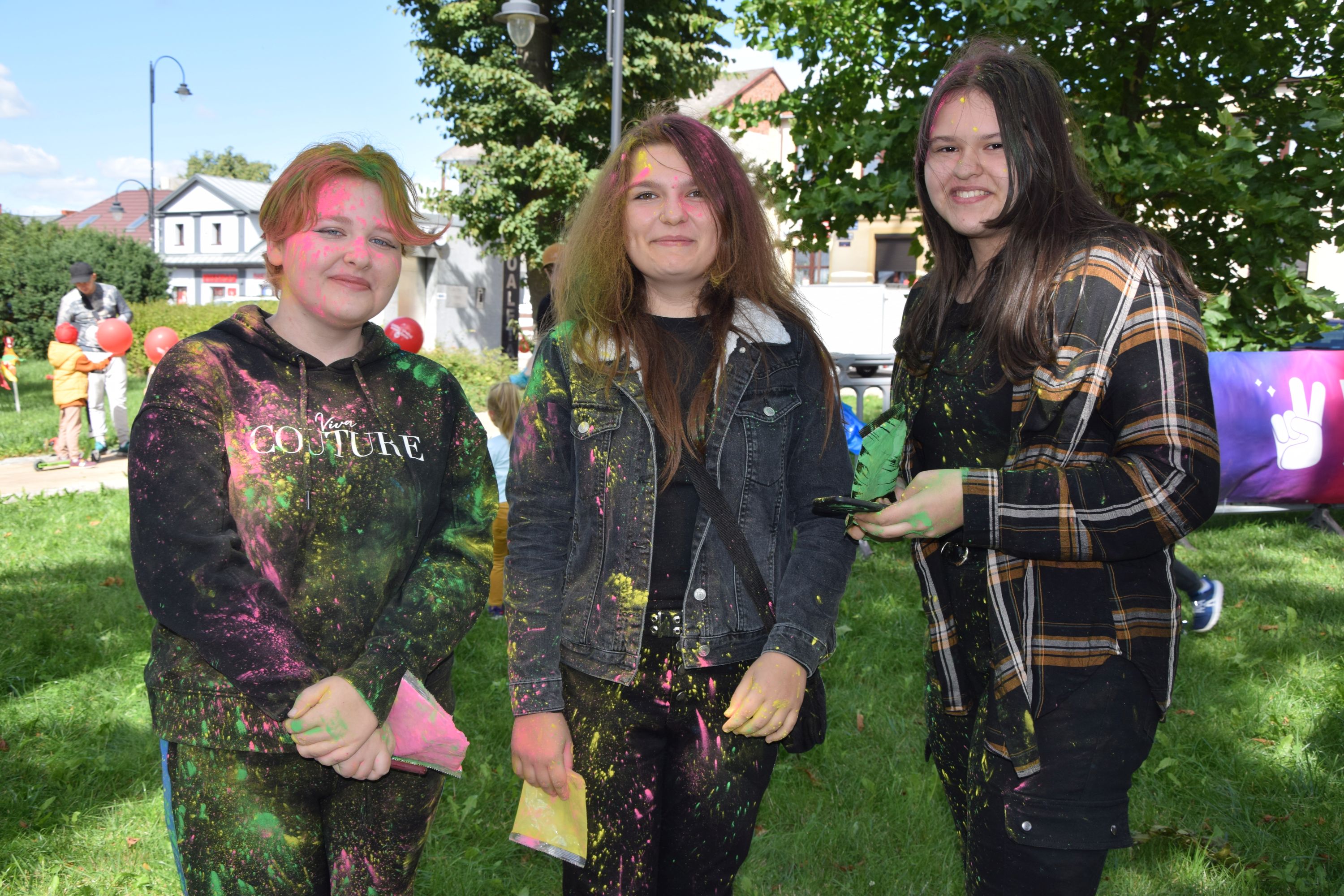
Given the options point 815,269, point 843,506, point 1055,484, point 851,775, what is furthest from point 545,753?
point 815,269

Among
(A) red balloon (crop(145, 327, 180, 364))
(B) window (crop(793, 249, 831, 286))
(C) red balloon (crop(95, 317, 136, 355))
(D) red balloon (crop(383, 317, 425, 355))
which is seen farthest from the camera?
(B) window (crop(793, 249, 831, 286))

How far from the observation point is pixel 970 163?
2021 millimetres

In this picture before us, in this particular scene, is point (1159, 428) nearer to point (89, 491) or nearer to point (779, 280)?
point (779, 280)

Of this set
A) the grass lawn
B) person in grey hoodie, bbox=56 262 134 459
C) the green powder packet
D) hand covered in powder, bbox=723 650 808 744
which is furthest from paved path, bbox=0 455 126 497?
the green powder packet

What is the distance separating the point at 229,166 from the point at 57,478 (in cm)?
9000

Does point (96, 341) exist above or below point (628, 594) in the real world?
above

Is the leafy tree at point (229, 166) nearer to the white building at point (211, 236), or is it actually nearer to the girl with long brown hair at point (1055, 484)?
the white building at point (211, 236)

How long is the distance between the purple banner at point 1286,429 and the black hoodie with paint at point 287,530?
6.91m

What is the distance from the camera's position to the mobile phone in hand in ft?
6.20

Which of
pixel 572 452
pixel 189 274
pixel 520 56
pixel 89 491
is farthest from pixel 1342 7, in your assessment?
pixel 189 274

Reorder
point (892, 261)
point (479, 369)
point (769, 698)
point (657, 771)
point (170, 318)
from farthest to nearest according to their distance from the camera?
point (892, 261) → point (170, 318) → point (479, 369) → point (657, 771) → point (769, 698)

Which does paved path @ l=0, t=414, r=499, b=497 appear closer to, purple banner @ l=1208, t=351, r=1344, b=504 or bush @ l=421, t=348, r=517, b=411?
purple banner @ l=1208, t=351, r=1344, b=504

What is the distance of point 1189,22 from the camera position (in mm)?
5742

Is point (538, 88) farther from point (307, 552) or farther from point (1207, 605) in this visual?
point (307, 552)
